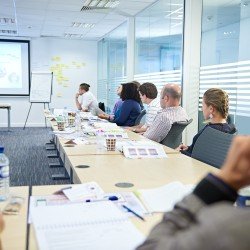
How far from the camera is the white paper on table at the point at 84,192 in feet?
4.57

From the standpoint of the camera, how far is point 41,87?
923 centimetres

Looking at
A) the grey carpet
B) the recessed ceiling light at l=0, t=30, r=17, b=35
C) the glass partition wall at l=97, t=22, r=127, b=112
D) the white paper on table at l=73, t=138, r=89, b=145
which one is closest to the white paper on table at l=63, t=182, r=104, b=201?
the white paper on table at l=73, t=138, r=89, b=145

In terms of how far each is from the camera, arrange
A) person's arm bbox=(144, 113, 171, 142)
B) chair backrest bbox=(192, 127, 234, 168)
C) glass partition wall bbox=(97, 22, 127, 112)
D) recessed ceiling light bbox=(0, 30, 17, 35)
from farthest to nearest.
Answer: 1. recessed ceiling light bbox=(0, 30, 17, 35)
2. glass partition wall bbox=(97, 22, 127, 112)
3. person's arm bbox=(144, 113, 171, 142)
4. chair backrest bbox=(192, 127, 234, 168)

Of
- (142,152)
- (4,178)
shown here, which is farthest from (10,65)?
(4,178)

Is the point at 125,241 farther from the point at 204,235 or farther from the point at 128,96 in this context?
the point at 128,96

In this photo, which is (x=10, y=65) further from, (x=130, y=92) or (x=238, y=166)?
(x=238, y=166)

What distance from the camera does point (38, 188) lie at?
1573 mm

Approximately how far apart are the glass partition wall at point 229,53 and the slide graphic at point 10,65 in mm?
6263

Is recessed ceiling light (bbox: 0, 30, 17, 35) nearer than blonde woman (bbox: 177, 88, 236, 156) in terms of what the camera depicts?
No

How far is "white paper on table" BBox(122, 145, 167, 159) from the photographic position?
91.0 inches

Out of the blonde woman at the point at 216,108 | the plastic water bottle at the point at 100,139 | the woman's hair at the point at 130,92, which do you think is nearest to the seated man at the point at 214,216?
the plastic water bottle at the point at 100,139

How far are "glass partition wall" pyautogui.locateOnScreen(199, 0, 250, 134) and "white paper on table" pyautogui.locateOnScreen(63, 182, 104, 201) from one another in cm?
246

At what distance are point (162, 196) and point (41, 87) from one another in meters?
8.29

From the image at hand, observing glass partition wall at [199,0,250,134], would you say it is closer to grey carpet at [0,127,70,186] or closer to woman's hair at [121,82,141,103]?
woman's hair at [121,82,141,103]
